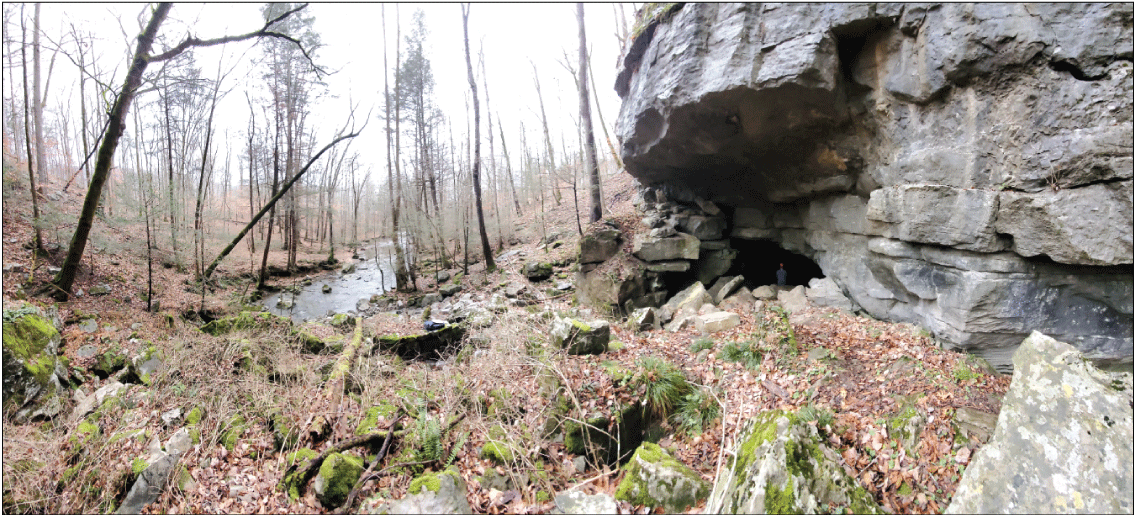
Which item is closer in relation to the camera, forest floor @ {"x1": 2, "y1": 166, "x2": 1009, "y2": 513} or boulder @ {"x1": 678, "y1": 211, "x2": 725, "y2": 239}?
forest floor @ {"x1": 2, "y1": 166, "x2": 1009, "y2": 513}

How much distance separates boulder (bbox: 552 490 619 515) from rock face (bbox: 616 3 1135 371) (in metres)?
4.84

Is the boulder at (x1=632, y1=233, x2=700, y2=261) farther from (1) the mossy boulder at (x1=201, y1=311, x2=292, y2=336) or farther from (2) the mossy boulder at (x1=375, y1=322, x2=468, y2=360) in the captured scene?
(1) the mossy boulder at (x1=201, y1=311, x2=292, y2=336)

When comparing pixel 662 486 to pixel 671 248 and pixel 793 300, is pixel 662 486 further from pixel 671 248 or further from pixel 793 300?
pixel 671 248

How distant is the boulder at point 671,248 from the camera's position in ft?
30.9

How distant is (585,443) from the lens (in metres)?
4.20

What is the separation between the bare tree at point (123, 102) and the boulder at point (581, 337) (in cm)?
609

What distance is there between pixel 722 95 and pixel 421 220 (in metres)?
13.3

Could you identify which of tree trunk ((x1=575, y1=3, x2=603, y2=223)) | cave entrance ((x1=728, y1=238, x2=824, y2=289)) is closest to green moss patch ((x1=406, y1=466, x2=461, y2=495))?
cave entrance ((x1=728, y1=238, x2=824, y2=289))

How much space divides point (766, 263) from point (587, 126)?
671 centimetres

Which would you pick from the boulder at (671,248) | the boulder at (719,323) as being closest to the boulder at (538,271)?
the boulder at (671,248)

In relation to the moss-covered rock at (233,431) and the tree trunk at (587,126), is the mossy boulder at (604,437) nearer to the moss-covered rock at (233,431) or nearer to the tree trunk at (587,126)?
the moss-covered rock at (233,431)

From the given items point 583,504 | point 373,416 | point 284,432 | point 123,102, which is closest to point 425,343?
point 373,416

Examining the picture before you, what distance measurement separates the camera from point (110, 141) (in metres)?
7.32

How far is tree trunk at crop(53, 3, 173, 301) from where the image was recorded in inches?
274
